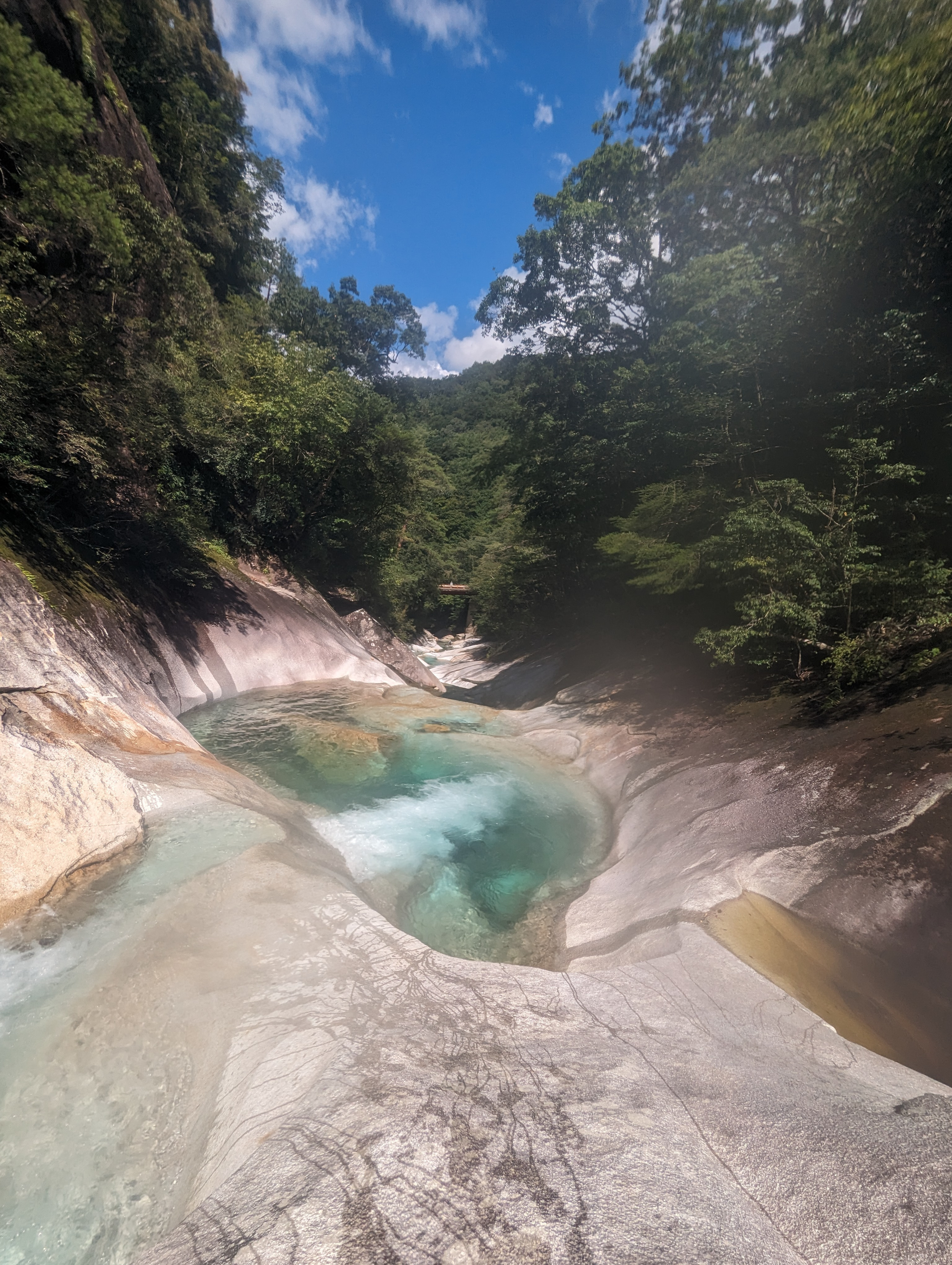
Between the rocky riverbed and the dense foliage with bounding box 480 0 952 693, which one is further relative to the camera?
the dense foliage with bounding box 480 0 952 693

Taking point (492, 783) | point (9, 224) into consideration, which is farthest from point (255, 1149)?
point (9, 224)

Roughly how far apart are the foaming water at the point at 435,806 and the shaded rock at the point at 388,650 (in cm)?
638

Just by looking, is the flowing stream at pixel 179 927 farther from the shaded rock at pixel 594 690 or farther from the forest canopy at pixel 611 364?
the forest canopy at pixel 611 364

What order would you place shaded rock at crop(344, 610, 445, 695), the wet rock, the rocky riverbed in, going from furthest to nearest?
shaded rock at crop(344, 610, 445, 695) < the wet rock < the rocky riverbed

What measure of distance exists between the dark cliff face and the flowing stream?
16.4 metres

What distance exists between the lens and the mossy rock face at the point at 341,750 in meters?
9.88

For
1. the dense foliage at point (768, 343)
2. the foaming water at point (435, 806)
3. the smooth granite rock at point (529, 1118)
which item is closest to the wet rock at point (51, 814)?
the smooth granite rock at point (529, 1118)

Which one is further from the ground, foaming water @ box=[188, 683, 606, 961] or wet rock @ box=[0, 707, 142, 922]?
wet rock @ box=[0, 707, 142, 922]

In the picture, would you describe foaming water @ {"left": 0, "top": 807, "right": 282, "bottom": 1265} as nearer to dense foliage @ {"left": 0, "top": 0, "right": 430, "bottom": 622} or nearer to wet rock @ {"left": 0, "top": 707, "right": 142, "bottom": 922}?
wet rock @ {"left": 0, "top": 707, "right": 142, "bottom": 922}

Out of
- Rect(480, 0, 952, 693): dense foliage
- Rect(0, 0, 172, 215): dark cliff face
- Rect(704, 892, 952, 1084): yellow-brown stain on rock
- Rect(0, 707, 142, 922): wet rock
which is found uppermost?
Rect(0, 0, 172, 215): dark cliff face

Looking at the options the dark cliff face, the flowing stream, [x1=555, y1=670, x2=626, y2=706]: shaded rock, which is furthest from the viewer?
[x1=555, y1=670, x2=626, y2=706]: shaded rock

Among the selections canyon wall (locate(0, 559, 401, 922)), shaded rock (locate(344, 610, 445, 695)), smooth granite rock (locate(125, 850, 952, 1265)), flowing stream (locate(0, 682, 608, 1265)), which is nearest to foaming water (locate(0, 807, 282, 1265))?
flowing stream (locate(0, 682, 608, 1265))

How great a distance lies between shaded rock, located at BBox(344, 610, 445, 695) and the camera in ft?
68.2

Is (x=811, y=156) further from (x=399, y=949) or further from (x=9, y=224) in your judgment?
(x=399, y=949)
